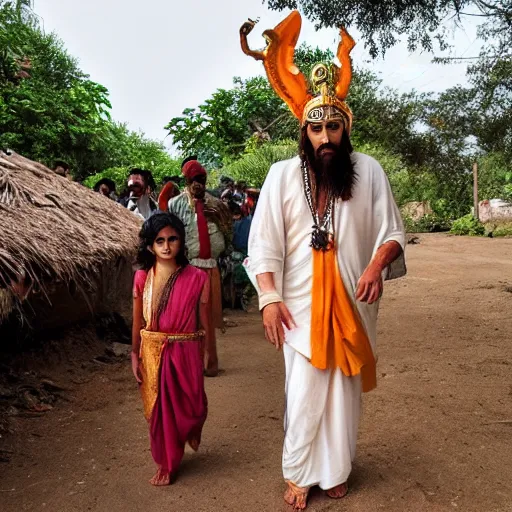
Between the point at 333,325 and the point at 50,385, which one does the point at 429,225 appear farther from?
the point at 333,325

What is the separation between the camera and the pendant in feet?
9.90

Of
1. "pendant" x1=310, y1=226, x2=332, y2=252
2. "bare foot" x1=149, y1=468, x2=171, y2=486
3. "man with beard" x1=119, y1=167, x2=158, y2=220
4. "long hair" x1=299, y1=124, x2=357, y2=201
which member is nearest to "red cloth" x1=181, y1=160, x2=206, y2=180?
"man with beard" x1=119, y1=167, x2=158, y2=220

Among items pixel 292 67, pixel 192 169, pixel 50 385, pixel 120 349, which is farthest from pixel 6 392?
pixel 292 67

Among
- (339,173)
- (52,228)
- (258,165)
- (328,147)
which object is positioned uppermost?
(258,165)

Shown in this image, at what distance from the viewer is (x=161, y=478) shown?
10.9 feet

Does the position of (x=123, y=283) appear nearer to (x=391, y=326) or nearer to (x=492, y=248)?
(x=391, y=326)

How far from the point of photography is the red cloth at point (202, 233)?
5.77 meters

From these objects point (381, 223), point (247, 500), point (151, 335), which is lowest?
point (247, 500)

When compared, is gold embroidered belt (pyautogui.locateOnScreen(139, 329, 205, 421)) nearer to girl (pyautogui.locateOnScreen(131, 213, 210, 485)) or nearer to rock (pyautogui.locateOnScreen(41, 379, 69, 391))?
girl (pyautogui.locateOnScreen(131, 213, 210, 485))

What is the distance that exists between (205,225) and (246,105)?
2214cm

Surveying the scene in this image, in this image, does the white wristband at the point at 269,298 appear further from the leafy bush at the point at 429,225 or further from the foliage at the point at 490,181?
the foliage at the point at 490,181

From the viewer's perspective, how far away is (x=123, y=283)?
24.0 feet

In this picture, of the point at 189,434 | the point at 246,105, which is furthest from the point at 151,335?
the point at 246,105

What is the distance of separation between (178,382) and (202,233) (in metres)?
2.57
